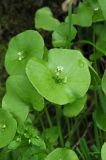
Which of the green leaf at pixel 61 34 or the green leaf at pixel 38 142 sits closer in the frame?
the green leaf at pixel 38 142

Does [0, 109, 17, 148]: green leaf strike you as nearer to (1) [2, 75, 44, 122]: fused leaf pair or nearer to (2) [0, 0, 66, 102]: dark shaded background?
(1) [2, 75, 44, 122]: fused leaf pair

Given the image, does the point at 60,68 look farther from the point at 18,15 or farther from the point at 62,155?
the point at 18,15

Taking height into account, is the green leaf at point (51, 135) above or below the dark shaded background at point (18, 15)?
below

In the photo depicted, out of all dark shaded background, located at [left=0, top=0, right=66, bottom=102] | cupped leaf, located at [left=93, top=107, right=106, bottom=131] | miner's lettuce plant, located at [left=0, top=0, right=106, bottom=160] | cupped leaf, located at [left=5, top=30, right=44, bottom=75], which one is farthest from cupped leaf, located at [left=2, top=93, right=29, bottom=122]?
dark shaded background, located at [left=0, top=0, right=66, bottom=102]

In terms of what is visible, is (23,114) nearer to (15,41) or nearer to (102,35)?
(15,41)

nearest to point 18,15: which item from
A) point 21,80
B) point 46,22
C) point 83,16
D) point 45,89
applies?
point 46,22

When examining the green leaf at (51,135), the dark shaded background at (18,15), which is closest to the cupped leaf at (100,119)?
the green leaf at (51,135)

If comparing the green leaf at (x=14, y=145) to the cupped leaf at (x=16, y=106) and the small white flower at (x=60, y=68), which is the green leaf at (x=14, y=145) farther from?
the small white flower at (x=60, y=68)
